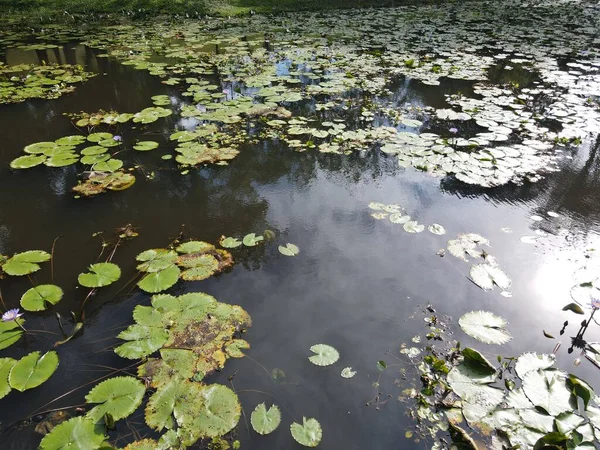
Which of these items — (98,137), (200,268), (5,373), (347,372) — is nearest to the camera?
(5,373)

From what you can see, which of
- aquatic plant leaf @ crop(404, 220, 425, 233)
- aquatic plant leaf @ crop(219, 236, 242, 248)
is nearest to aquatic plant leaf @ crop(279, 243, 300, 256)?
aquatic plant leaf @ crop(219, 236, 242, 248)

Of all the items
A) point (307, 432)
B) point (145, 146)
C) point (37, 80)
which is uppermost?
point (37, 80)

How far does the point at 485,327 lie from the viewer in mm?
2221

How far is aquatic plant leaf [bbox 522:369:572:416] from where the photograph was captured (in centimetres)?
175

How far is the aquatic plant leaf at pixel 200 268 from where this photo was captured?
2578 millimetres

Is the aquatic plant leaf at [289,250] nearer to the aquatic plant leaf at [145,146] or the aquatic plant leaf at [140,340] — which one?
the aquatic plant leaf at [140,340]

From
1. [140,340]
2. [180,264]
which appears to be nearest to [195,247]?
[180,264]

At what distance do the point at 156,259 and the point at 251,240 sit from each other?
29.4 inches

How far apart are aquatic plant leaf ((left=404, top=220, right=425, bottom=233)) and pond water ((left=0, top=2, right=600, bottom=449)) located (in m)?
0.06

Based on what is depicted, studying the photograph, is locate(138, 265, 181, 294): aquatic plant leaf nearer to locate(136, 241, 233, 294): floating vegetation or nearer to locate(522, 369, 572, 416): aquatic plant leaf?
locate(136, 241, 233, 294): floating vegetation

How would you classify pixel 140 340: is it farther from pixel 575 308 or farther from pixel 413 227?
pixel 575 308

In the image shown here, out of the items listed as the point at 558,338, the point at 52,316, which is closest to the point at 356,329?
the point at 558,338

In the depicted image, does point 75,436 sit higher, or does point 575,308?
point 575,308

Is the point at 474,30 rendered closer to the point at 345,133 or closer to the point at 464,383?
the point at 345,133
